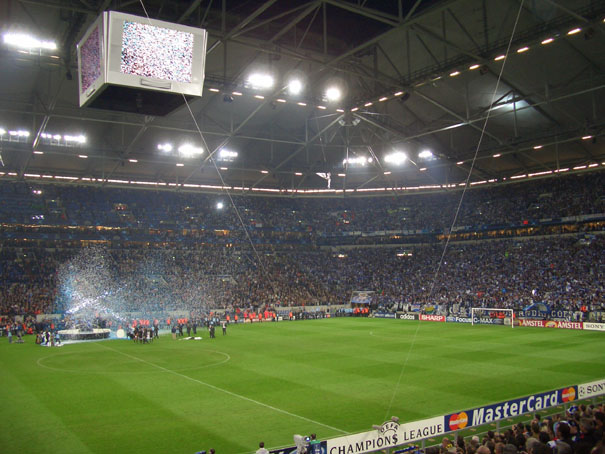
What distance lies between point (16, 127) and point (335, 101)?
75.5 ft

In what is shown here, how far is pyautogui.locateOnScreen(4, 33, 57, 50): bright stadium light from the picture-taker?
22.7 metres

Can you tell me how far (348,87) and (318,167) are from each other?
1644 centimetres

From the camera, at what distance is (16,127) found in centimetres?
3659

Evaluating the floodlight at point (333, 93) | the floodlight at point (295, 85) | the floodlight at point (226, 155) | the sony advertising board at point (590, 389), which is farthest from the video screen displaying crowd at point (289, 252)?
the sony advertising board at point (590, 389)

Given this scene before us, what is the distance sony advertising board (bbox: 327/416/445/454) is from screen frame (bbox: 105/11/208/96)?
334 inches

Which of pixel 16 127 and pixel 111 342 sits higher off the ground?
pixel 16 127

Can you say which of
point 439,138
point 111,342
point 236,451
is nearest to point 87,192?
point 111,342

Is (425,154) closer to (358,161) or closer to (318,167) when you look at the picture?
(358,161)

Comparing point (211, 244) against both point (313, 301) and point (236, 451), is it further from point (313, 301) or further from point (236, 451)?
point (236, 451)

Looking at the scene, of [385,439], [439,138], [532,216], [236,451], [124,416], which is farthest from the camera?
[532,216]

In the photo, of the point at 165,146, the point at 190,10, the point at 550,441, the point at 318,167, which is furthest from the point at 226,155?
the point at 550,441

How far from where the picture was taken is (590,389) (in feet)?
47.4

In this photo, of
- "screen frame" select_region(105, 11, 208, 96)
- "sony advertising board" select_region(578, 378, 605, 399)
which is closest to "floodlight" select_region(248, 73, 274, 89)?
"screen frame" select_region(105, 11, 208, 96)

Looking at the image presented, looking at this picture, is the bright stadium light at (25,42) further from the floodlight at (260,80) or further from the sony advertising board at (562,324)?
the sony advertising board at (562,324)
